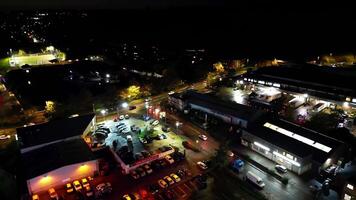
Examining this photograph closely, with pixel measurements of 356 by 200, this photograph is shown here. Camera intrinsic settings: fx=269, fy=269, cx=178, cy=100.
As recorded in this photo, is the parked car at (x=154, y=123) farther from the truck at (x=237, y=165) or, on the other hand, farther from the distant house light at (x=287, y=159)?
the distant house light at (x=287, y=159)

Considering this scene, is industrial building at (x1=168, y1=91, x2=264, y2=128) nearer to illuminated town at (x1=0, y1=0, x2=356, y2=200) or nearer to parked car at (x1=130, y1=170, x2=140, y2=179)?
illuminated town at (x1=0, y1=0, x2=356, y2=200)

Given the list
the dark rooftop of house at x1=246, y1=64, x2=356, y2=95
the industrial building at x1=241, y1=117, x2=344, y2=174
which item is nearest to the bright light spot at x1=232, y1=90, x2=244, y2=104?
the dark rooftop of house at x1=246, y1=64, x2=356, y2=95

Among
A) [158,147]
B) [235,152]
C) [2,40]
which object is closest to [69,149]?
[158,147]

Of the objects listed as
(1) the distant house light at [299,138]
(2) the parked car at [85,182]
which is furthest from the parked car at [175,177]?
(1) the distant house light at [299,138]

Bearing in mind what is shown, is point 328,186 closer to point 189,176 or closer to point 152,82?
point 189,176

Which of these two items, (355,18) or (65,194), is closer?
(65,194)
